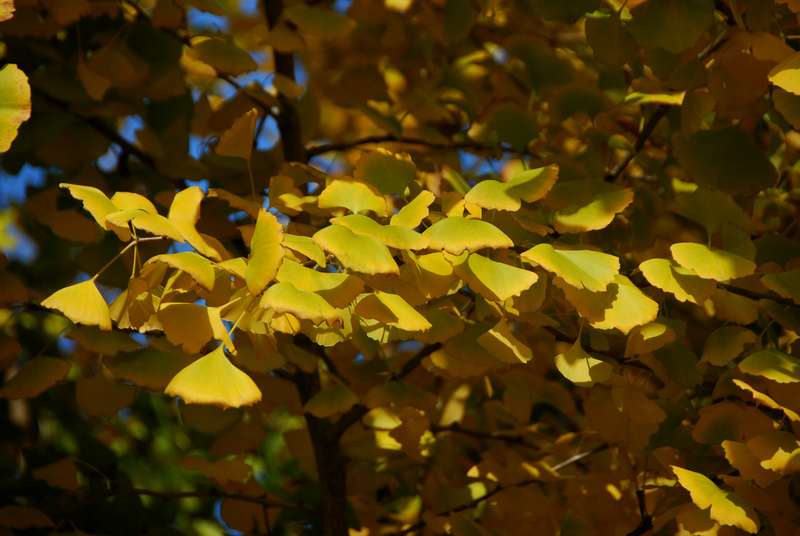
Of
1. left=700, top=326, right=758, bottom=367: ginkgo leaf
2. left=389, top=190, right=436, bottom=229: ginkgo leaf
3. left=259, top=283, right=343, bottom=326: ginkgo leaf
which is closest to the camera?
left=259, top=283, right=343, bottom=326: ginkgo leaf

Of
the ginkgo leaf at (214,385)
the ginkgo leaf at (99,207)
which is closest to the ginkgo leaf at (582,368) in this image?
the ginkgo leaf at (214,385)

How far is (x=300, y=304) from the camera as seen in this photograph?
0.47 meters

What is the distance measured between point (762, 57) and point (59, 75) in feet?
2.81

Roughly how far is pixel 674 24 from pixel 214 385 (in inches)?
20.6

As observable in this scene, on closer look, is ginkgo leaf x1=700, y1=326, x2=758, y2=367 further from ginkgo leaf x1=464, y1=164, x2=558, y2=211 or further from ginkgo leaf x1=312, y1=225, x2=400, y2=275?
ginkgo leaf x1=312, y1=225, x2=400, y2=275

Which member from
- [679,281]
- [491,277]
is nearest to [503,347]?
[491,277]

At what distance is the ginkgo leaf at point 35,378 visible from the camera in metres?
0.73

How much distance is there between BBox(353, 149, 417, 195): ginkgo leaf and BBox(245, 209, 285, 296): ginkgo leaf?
0.53 ft

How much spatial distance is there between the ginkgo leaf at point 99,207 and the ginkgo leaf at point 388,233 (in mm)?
166

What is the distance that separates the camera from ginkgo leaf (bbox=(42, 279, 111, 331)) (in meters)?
0.53

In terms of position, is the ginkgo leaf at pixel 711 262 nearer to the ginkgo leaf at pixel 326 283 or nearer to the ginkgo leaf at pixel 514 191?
the ginkgo leaf at pixel 514 191

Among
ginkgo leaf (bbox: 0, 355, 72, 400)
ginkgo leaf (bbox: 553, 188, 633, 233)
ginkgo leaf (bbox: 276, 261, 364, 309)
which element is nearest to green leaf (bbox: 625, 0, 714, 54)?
ginkgo leaf (bbox: 553, 188, 633, 233)

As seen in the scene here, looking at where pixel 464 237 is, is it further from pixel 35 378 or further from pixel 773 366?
pixel 35 378

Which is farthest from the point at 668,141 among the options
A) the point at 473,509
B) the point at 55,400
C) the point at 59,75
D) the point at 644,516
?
the point at 55,400
